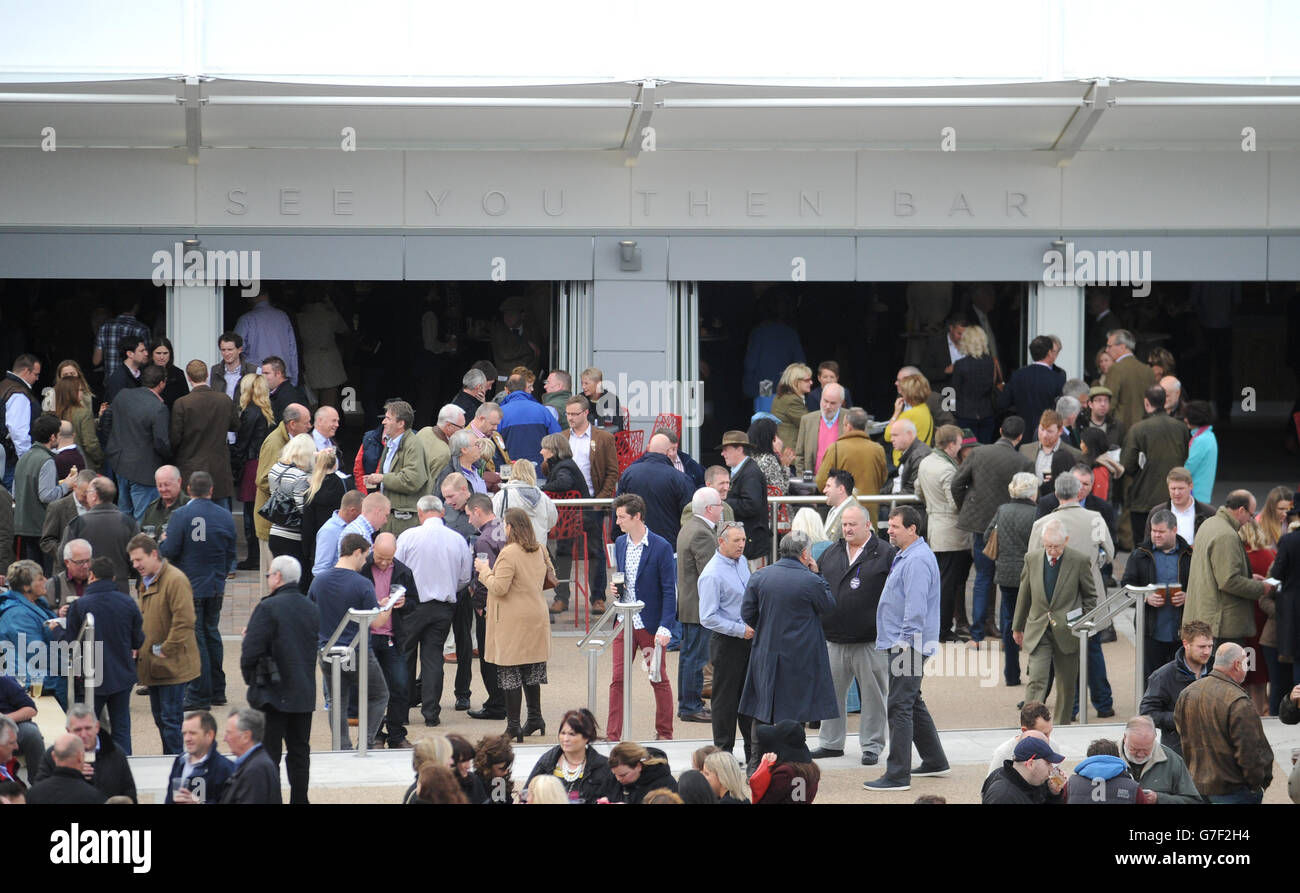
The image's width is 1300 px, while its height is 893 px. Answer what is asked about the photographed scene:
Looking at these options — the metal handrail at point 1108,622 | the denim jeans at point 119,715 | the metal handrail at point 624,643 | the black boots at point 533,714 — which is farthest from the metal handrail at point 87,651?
the metal handrail at point 1108,622

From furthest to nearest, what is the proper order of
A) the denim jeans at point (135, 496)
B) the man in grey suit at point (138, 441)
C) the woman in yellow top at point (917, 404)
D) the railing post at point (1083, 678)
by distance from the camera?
the woman in yellow top at point (917, 404), the denim jeans at point (135, 496), the man in grey suit at point (138, 441), the railing post at point (1083, 678)

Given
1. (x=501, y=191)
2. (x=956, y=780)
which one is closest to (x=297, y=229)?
(x=501, y=191)

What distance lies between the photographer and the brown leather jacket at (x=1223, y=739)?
8.93 meters

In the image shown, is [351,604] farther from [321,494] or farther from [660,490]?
[660,490]

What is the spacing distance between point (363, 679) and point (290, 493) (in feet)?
8.01

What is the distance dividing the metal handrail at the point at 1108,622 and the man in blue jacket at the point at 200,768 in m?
5.86

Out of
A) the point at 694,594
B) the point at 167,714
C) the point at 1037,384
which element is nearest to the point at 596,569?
the point at 694,594

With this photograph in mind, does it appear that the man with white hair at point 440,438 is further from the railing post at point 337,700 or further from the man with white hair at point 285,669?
the man with white hair at point 285,669

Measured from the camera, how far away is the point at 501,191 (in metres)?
17.4

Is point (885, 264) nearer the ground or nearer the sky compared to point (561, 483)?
nearer the sky

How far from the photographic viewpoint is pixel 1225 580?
448 inches

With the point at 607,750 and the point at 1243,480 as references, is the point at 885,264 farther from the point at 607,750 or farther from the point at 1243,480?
the point at 607,750

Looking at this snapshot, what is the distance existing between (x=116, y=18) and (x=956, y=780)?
34.5 feet

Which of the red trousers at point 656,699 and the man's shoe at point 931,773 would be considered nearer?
the man's shoe at point 931,773
